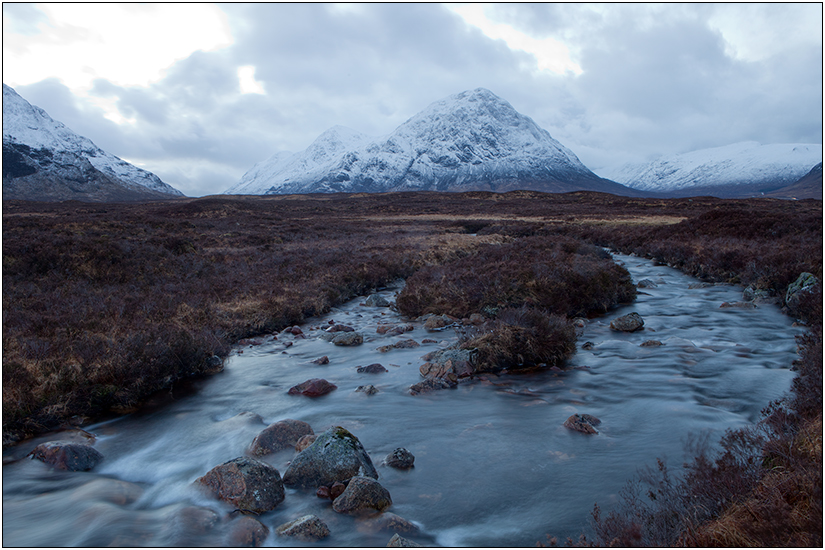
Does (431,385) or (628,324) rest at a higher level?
(628,324)

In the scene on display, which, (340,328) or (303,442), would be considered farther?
(340,328)

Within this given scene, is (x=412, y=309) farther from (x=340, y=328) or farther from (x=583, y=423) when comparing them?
(x=583, y=423)

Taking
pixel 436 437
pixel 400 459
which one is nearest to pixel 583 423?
pixel 436 437

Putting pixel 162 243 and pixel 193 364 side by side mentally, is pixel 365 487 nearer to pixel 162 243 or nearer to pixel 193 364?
pixel 193 364

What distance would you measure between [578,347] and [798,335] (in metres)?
5.12

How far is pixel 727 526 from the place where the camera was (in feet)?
11.2

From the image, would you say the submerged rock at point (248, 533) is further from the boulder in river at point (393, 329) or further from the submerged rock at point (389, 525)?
the boulder in river at point (393, 329)

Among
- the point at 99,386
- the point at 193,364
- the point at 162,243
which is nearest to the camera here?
the point at 99,386

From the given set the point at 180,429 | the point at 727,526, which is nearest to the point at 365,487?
the point at 727,526

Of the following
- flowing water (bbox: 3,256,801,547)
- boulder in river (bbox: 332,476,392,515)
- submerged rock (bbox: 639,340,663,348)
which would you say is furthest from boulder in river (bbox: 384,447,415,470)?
submerged rock (bbox: 639,340,663,348)

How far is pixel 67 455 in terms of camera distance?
249 inches

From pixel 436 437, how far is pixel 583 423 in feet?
7.65

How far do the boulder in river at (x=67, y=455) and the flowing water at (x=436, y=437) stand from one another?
115mm

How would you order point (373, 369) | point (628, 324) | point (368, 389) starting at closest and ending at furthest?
point (368, 389) < point (373, 369) < point (628, 324)
